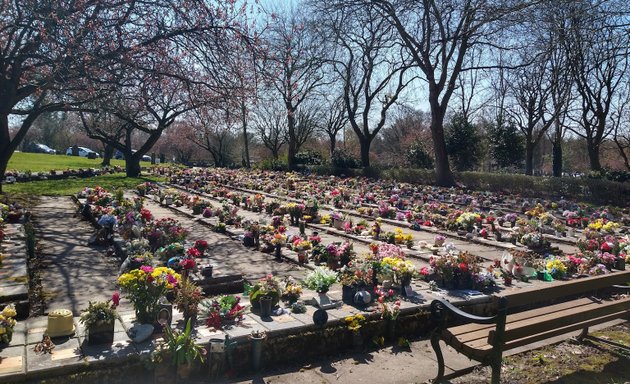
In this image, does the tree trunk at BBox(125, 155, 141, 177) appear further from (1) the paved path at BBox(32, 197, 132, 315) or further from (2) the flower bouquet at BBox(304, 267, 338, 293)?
(2) the flower bouquet at BBox(304, 267, 338, 293)

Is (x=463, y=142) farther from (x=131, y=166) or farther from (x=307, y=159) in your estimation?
(x=131, y=166)

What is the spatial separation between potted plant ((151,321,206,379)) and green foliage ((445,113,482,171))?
29199 mm

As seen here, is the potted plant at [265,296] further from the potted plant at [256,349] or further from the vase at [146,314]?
the vase at [146,314]

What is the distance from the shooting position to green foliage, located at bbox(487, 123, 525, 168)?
3382 centimetres

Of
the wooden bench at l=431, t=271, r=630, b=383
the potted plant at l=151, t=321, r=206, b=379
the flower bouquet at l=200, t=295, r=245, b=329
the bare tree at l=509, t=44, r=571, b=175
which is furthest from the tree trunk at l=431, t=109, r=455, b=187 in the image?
the potted plant at l=151, t=321, r=206, b=379

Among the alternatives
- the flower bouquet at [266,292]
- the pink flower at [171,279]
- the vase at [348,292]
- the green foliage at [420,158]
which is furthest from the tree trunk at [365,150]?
the pink flower at [171,279]

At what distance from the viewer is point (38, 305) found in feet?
18.4

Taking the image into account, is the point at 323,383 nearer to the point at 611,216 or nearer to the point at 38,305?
the point at 38,305

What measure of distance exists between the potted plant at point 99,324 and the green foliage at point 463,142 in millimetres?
29295

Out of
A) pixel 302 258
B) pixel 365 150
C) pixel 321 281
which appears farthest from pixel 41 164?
pixel 321 281

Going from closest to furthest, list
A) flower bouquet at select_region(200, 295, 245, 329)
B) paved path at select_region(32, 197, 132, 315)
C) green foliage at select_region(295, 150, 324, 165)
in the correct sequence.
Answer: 1. flower bouquet at select_region(200, 295, 245, 329)
2. paved path at select_region(32, 197, 132, 315)
3. green foliage at select_region(295, 150, 324, 165)

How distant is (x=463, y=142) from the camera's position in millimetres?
31031

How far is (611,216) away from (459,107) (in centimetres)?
2960

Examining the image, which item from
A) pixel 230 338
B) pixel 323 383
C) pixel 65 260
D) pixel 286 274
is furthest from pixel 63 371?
pixel 65 260
